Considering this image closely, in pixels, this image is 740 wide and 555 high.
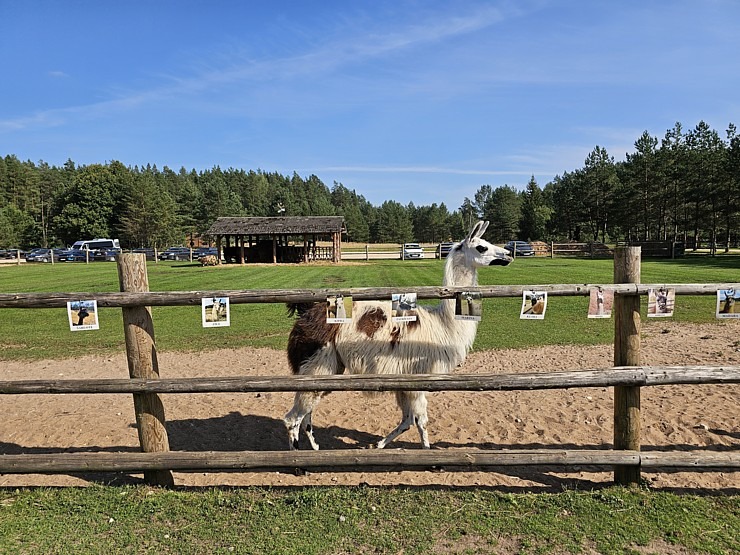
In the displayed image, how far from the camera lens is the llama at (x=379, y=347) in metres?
4.95

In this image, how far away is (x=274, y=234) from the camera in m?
41.2

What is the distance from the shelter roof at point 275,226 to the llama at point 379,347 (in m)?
36.9

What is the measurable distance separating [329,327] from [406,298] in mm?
1120

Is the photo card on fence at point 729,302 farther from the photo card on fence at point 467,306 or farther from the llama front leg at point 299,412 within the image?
the llama front leg at point 299,412

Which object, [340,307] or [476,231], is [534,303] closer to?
[476,231]

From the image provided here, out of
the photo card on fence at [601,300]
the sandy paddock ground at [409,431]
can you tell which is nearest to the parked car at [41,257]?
the sandy paddock ground at [409,431]

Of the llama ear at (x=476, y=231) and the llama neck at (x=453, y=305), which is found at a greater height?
the llama ear at (x=476, y=231)

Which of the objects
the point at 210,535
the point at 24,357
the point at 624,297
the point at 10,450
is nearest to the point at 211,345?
the point at 24,357

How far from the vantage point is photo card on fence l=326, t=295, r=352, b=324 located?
4.21 m

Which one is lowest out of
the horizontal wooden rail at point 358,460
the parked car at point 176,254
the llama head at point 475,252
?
the horizontal wooden rail at point 358,460

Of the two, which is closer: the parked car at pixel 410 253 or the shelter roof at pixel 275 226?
the shelter roof at pixel 275 226

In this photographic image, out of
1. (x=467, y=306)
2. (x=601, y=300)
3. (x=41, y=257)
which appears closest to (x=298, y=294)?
(x=467, y=306)

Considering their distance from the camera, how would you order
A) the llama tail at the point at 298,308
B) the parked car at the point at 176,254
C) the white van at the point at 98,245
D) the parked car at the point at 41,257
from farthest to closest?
the white van at the point at 98,245, the parked car at the point at 176,254, the parked car at the point at 41,257, the llama tail at the point at 298,308

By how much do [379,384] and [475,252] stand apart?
1984 millimetres
